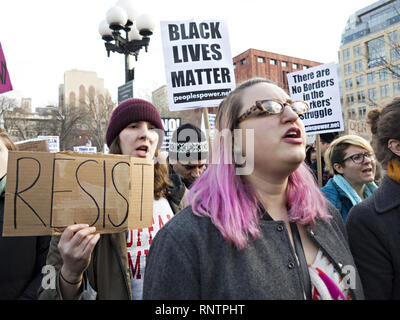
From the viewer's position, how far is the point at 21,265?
190 cm

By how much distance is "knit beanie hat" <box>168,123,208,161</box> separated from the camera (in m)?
3.78

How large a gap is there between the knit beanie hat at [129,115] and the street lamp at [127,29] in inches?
220

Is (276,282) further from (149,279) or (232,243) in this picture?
(149,279)

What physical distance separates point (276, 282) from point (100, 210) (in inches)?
36.6

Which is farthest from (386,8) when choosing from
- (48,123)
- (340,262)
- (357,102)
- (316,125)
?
(340,262)

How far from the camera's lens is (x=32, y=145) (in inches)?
108

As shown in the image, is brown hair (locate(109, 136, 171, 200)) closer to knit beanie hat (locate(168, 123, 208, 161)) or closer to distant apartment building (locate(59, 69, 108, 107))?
knit beanie hat (locate(168, 123, 208, 161))

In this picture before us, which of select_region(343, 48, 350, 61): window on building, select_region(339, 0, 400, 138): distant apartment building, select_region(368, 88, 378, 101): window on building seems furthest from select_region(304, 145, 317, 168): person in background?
select_region(343, 48, 350, 61): window on building

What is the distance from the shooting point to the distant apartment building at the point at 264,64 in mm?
53875

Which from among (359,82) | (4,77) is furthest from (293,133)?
(359,82)

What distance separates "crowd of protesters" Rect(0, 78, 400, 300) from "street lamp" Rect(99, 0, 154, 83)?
6074 millimetres

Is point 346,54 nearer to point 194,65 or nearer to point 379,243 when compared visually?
point 194,65

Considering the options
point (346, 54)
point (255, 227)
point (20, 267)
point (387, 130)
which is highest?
point (346, 54)

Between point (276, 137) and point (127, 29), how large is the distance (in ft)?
24.2
